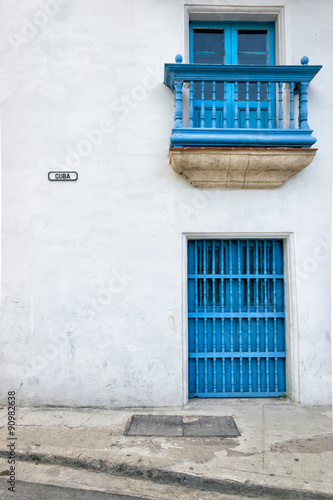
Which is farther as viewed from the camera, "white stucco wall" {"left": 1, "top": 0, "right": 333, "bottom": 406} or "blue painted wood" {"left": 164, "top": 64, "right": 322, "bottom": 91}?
"white stucco wall" {"left": 1, "top": 0, "right": 333, "bottom": 406}

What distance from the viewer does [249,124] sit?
5.57 m

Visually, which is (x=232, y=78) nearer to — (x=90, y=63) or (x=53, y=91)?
(x=90, y=63)

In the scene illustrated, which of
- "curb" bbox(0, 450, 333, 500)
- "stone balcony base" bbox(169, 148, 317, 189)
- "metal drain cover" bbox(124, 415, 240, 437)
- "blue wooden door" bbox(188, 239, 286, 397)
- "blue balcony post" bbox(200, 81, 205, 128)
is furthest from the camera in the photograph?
"blue wooden door" bbox(188, 239, 286, 397)

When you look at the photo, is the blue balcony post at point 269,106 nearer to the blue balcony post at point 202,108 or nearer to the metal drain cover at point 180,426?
the blue balcony post at point 202,108

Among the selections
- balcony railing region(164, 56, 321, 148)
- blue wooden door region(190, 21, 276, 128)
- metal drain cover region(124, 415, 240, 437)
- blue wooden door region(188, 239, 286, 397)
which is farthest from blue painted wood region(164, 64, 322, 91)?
metal drain cover region(124, 415, 240, 437)

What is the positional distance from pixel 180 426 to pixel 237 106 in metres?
4.21

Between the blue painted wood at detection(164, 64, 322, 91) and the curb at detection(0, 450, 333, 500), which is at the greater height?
the blue painted wood at detection(164, 64, 322, 91)

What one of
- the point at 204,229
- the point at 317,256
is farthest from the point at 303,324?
the point at 204,229

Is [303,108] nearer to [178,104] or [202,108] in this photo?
[202,108]

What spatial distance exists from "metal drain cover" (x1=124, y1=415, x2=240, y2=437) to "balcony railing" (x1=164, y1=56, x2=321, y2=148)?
11.3 ft

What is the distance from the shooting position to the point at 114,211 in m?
5.27

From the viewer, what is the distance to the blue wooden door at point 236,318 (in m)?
5.38

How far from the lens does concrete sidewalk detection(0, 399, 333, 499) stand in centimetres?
326

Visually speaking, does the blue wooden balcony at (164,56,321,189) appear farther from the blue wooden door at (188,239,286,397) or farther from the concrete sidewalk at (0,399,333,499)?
the concrete sidewalk at (0,399,333,499)
